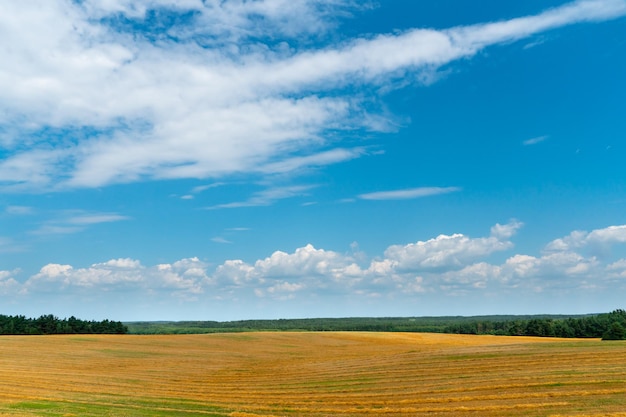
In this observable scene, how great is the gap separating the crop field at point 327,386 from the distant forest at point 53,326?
7728 cm

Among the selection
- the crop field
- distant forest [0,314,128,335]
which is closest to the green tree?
the crop field

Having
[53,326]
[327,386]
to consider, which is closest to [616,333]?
[327,386]

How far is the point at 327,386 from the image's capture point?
135 ft

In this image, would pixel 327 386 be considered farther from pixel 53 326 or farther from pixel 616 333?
pixel 53 326

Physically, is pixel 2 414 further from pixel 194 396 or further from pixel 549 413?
pixel 549 413

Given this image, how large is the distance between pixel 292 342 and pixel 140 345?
31.0 metres

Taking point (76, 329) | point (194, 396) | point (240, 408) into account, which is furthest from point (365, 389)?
point (76, 329)

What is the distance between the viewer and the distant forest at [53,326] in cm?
13538

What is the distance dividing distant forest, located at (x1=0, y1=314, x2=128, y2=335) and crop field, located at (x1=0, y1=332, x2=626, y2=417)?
254 ft

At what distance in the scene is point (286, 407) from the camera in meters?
32.5

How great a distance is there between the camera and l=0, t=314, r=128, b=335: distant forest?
135 m

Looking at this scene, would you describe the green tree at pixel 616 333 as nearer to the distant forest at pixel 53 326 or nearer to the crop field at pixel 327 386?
the crop field at pixel 327 386

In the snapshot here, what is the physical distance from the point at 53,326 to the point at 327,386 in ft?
406

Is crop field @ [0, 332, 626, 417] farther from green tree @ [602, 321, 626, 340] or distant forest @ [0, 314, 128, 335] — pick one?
distant forest @ [0, 314, 128, 335]
